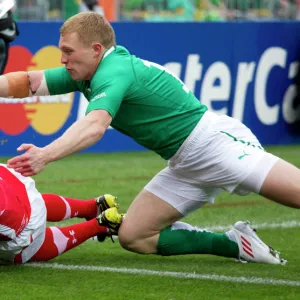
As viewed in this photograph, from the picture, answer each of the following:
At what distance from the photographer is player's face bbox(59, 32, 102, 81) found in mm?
5801

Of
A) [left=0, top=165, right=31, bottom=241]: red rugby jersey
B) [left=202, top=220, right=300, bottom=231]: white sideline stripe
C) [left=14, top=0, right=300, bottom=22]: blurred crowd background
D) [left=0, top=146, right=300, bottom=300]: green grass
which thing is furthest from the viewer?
[left=14, top=0, right=300, bottom=22]: blurred crowd background

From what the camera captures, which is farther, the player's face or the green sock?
the green sock

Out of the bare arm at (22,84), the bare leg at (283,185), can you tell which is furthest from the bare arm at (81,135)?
the bare leg at (283,185)

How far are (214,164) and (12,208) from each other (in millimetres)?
1181

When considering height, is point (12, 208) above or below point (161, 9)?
above

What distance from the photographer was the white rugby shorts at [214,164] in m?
6.00

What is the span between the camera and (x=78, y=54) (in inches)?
229

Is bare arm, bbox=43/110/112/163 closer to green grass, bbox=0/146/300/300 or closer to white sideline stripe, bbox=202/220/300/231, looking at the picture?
green grass, bbox=0/146/300/300

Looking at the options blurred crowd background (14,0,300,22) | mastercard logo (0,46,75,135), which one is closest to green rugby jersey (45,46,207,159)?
mastercard logo (0,46,75,135)

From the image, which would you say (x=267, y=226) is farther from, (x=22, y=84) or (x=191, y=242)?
(x=22, y=84)

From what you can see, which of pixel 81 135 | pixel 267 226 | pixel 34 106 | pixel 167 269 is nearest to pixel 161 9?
pixel 34 106

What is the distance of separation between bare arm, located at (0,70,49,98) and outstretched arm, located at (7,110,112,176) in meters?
0.90

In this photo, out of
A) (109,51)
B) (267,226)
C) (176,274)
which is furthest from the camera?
(267,226)

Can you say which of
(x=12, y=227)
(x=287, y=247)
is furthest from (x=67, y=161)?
(x=12, y=227)
